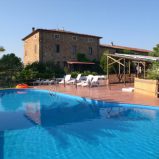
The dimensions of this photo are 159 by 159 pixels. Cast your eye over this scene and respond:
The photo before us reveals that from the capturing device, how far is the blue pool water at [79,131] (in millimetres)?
7117

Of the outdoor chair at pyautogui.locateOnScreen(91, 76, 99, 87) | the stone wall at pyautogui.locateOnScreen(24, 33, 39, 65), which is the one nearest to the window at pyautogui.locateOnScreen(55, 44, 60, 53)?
the stone wall at pyautogui.locateOnScreen(24, 33, 39, 65)

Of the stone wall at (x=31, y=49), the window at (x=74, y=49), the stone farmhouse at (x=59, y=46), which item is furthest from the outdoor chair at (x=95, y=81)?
the window at (x=74, y=49)

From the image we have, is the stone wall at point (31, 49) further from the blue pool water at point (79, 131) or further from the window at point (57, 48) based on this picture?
the blue pool water at point (79, 131)

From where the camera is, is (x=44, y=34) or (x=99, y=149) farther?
(x=44, y=34)

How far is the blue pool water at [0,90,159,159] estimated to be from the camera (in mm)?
7117

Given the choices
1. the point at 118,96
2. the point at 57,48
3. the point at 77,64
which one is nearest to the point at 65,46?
the point at 57,48

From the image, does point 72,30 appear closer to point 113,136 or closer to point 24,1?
Answer: point 24,1

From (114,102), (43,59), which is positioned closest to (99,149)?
(114,102)

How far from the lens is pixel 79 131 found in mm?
9289

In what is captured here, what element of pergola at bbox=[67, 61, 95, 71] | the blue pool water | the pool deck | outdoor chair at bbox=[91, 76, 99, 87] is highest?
pergola at bbox=[67, 61, 95, 71]

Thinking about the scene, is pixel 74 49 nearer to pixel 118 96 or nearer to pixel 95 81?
pixel 95 81

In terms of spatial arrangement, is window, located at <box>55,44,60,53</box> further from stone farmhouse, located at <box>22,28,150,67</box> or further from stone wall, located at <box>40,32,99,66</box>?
stone wall, located at <box>40,32,99,66</box>

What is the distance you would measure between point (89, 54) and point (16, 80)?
49.2 ft

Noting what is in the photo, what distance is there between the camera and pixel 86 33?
37.8 meters
